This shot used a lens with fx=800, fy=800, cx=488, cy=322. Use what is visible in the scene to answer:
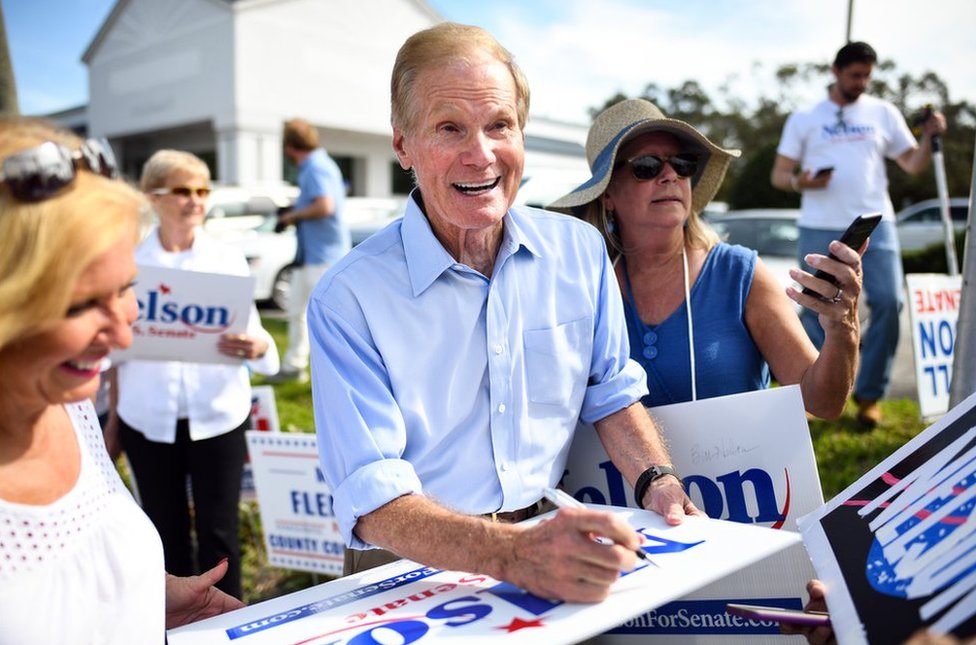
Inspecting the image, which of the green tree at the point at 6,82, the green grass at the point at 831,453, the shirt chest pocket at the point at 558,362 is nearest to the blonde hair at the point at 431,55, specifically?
the shirt chest pocket at the point at 558,362

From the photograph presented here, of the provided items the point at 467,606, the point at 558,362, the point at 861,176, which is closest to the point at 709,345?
the point at 558,362

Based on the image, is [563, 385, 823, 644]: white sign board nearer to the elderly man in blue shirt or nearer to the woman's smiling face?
the elderly man in blue shirt

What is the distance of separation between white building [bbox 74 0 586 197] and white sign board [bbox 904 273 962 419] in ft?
59.1

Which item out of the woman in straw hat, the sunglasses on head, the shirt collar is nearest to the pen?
the shirt collar

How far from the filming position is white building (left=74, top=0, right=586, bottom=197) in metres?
23.8

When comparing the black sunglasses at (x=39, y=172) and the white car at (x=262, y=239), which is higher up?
the black sunglasses at (x=39, y=172)

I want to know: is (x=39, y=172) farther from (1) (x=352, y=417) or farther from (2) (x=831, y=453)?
(2) (x=831, y=453)

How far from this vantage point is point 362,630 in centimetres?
139

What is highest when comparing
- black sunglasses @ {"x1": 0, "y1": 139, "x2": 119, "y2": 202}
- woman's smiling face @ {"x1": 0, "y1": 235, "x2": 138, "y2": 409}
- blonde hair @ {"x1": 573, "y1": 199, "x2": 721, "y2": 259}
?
black sunglasses @ {"x1": 0, "y1": 139, "x2": 119, "y2": 202}

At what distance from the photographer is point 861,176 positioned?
533cm

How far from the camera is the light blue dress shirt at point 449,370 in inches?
70.2

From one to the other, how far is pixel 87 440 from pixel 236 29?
2432cm

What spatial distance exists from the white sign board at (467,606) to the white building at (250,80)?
70.0 ft

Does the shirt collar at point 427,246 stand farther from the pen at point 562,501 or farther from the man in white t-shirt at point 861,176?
the man in white t-shirt at point 861,176
